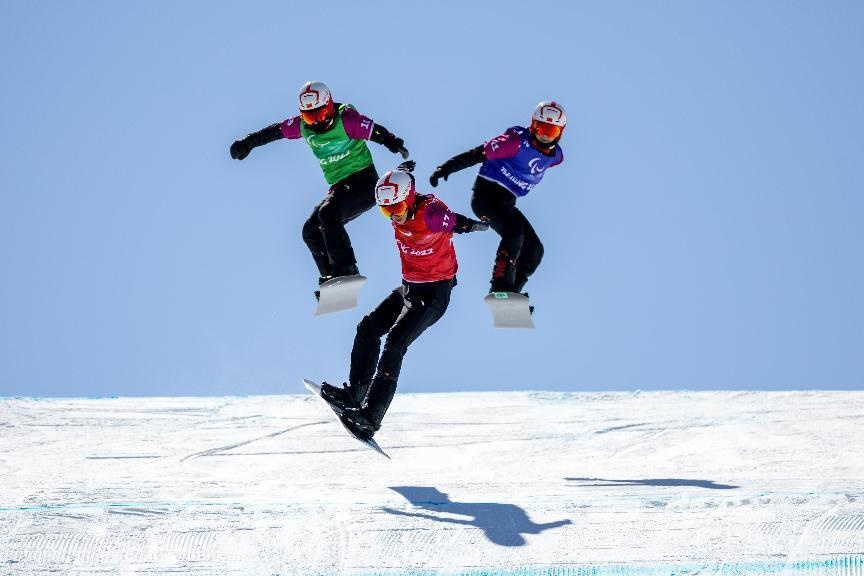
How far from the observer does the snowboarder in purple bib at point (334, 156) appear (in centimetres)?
1184

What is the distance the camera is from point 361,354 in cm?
1158

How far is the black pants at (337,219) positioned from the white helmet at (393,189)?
116cm

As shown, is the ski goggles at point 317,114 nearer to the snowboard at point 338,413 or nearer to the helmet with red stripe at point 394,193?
the helmet with red stripe at point 394,193

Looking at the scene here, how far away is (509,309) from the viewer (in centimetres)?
1211

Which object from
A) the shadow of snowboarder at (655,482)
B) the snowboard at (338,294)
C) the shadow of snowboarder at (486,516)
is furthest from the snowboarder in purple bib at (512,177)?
the shadow of snowboarder at (486,516)

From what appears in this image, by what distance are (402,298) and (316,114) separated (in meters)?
1.92

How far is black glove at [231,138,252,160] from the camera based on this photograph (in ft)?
40.3

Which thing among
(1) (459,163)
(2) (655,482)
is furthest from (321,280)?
(2) (655,482)

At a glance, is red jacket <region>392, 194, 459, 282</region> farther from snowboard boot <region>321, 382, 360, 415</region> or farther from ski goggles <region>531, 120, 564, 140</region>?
ski goggles <region>531, 120, 564, 140</region>

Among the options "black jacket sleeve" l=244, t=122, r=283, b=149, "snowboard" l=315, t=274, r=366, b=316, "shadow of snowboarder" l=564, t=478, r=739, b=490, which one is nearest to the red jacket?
"snowboard" l=315, t=274, r=366, b=316

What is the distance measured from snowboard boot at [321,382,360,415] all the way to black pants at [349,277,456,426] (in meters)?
0.06

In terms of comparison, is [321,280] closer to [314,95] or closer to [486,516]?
[314,95]

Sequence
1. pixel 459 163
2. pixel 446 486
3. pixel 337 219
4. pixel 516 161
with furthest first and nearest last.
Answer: pixel 516 161, pixel 459 163, pixel 337 219, pixel 446 486

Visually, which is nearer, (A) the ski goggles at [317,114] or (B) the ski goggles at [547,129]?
(A) the ski goggles at [317,114]
